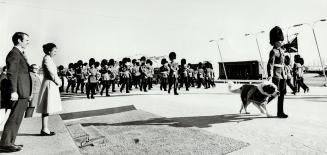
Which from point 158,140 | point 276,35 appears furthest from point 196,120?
point 276,35

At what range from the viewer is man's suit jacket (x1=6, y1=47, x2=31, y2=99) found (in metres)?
3.97

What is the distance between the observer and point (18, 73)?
4090 millimetres

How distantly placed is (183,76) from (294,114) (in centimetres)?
974

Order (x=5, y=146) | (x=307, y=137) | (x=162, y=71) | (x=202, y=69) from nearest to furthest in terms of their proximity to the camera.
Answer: (x=5, y=146) → (x=307, y=137) → (x=162, y=71) → (x=202, y=69)

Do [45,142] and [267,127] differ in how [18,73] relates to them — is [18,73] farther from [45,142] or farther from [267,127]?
[267,127]

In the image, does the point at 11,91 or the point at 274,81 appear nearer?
the point at 11,91

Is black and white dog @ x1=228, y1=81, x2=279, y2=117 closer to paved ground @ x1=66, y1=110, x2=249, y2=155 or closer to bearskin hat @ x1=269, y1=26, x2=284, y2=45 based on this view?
bearskin hat @ x1=269, y1=26, x2=284, y2=45

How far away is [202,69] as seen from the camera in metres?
17.9

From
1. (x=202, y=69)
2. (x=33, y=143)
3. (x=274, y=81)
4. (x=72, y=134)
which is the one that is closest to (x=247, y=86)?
(x=274, y=81)

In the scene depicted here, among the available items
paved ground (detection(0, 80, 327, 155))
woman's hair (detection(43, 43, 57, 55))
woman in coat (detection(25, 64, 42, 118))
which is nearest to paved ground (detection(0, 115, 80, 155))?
woman's hair (detection(43, 43, 57, 55))

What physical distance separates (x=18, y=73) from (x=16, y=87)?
0.23 meters

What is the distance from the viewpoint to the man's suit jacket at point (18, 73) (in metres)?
3.97

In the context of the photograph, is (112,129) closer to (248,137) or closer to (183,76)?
(248,137)

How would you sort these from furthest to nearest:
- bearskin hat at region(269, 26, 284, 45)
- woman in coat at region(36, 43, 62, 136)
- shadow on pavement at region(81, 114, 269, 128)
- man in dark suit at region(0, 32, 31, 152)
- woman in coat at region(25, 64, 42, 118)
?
1. woman in coat at region(25, 64, 42, 118)
2. bearskin hat at region(269, 26, 284, 45)
3. shadow on pavement at region(81, 114, 269, 128)
4. woman in coat at region(36, 43, 62, 136)
5. man in dark suit at region(0, 32, 31, 152)
